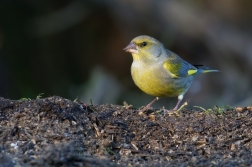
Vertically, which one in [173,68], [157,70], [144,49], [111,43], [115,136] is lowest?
[115,136]

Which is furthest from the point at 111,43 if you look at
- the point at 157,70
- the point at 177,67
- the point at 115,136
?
the point at 115,136

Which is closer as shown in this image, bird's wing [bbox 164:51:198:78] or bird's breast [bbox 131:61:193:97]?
bird's breast [bbox 131:61:193:97]

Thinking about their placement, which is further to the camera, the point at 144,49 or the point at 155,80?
the point at 144,49

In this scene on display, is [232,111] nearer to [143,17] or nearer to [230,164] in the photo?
[230,164]

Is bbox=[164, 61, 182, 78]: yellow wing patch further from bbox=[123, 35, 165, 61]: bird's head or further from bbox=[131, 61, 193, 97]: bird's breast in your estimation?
bbox=[123, 35, 165, 61]: bird's head

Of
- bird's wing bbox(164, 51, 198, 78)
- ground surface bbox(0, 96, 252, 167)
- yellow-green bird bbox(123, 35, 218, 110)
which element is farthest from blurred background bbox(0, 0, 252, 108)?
ground surface bbox(0, 96, 252, 167)

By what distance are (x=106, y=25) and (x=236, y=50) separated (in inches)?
147

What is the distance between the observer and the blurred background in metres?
13.1

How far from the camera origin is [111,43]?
1548cm

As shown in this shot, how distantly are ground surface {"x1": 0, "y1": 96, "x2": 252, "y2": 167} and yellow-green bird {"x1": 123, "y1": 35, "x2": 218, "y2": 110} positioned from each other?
144 cm

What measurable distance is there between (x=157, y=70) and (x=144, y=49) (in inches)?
15.4

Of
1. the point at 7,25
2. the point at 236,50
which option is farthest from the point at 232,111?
the point at 7,25

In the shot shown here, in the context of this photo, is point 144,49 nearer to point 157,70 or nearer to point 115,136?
point 157,70

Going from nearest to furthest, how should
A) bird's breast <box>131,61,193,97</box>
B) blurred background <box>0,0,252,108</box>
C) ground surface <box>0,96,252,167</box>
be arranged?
1. ground surface <box>0,96,252,167</box>
2. bird's breast <box>131,61,193,97</box>
3. blurred background <box>0,0,252,108</box>
